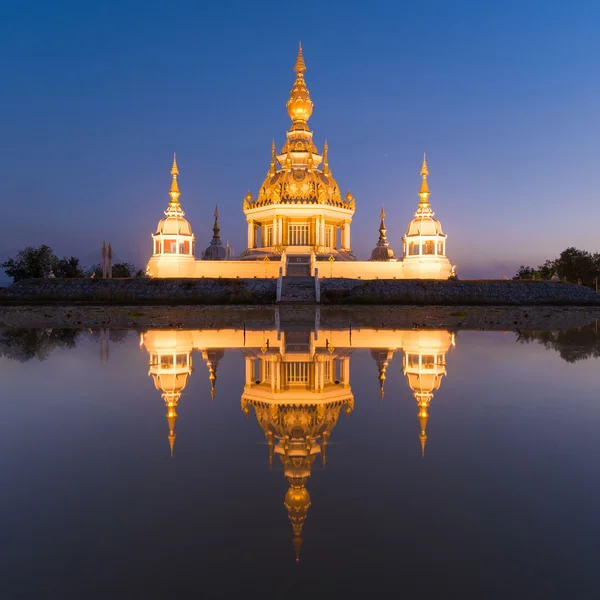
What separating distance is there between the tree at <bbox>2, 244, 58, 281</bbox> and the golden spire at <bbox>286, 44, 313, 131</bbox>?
29.9m

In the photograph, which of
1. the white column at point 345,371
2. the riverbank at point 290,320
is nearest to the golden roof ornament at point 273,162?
the riverbank at point 290,320

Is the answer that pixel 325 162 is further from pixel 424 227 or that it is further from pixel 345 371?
pixel 345 371

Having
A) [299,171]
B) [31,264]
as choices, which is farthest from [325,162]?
[31,264]

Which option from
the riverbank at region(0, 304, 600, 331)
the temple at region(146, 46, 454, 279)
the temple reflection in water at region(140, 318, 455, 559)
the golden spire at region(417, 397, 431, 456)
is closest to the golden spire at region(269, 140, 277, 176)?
the temple at region(146, 46, 454, 279)

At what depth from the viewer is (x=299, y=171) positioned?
188 ft

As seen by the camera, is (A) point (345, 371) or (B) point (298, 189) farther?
(B) point (298, 189)

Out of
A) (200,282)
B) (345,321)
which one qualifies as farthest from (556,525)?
(200,282)

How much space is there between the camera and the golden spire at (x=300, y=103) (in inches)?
2402

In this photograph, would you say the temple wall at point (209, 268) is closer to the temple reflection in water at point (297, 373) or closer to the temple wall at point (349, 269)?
the temple wall at point (349, 269)

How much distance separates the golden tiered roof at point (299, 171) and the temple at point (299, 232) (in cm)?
9

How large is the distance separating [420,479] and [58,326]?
20.6 m

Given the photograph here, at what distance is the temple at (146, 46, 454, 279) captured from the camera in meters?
48.8

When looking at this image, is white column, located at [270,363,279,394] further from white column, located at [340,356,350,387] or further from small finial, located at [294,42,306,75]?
small finial, located at [294,42,306,75]

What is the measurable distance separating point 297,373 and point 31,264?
59.5m
